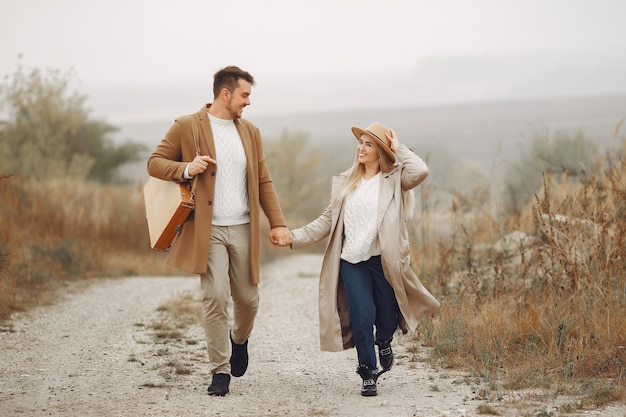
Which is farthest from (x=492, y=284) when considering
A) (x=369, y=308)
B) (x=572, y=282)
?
(x=369, y=308)

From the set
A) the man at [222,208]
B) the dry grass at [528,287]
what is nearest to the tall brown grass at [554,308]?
the dry grass at [528,287]

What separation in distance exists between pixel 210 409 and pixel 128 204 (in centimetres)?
1338

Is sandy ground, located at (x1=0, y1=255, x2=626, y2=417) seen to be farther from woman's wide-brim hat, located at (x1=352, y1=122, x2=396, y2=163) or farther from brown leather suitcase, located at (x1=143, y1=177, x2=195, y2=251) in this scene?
woman's wide-brim hat, located at (x1=352, y1=122, x2=396, y2=163)

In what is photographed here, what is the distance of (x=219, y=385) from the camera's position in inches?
270

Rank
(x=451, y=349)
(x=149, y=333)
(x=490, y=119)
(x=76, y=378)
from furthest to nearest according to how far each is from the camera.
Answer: (x=490, y=119) < (x=149, y=333) < (x=451, y=349) < (x=76, y=378)

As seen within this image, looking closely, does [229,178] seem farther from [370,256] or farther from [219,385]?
[219,385]

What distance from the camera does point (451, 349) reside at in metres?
8.20

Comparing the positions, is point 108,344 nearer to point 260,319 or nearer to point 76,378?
point 76,378

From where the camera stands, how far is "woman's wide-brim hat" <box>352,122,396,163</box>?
698 cm

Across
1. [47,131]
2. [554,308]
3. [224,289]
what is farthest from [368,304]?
[47,131]

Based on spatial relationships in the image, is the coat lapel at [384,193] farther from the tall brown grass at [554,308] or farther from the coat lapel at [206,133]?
the tall brown grass at [554,308]

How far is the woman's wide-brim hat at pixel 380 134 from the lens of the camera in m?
6.98

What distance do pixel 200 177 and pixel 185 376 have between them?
1.74 metres

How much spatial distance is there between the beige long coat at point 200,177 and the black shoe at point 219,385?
0.76 metres
